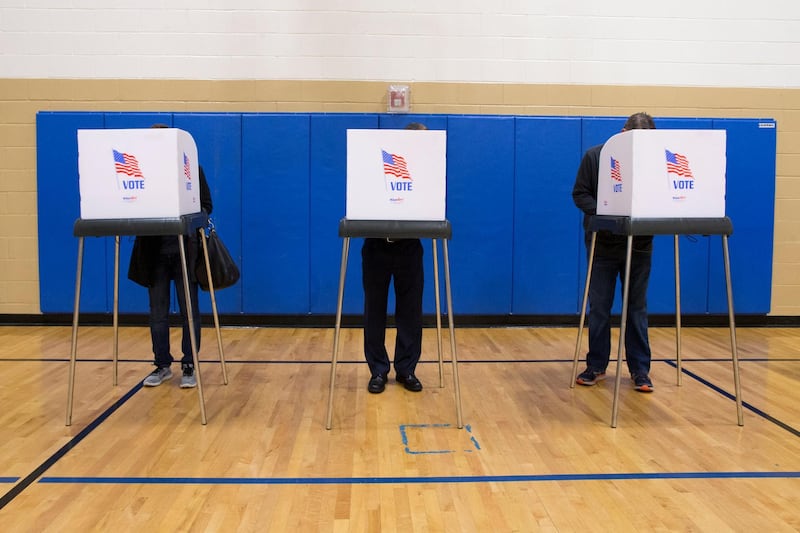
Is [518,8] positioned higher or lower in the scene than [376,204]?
higher

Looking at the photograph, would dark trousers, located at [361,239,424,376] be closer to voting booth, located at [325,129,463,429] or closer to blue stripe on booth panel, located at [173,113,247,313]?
voting booth, located at [325,129,463,429]

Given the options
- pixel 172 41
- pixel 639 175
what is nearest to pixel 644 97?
pixel 639 175

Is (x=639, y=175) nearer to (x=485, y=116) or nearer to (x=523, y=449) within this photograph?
(x=523, y=449)

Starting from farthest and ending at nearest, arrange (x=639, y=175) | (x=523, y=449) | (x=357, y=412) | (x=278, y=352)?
(x=278, y=352), (x=357, y=412), (x=639, y=175), (x=523, y=449)

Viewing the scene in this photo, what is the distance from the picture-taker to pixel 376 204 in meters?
2.73

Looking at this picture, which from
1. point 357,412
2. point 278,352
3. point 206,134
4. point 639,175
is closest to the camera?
point 639,175

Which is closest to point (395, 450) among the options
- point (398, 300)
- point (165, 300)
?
point (398, 300)

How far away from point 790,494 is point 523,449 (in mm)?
879

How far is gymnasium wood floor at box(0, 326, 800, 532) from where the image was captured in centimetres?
199

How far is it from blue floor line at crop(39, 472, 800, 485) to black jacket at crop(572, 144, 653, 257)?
4.08 feet

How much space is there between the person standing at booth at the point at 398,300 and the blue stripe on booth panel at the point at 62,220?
100 inches

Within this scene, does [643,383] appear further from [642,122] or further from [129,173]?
[129,173]

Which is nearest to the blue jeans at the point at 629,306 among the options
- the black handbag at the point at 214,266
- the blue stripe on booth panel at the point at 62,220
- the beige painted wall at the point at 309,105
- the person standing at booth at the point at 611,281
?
the person standing at booth at the point at 611,281

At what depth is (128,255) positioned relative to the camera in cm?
483
